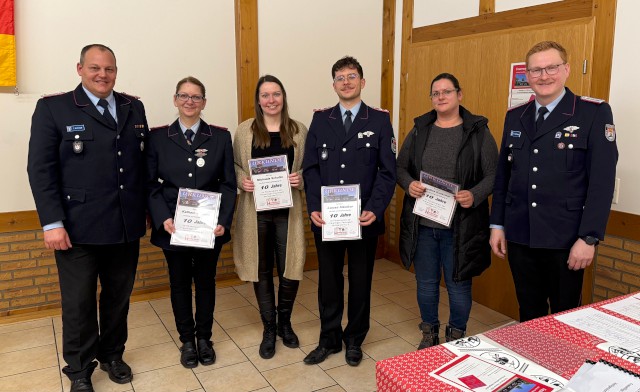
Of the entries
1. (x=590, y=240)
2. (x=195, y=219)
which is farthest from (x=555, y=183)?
(x=195, y=219)

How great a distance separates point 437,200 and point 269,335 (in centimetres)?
137

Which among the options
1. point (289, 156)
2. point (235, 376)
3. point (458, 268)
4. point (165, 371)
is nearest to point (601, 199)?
point (458, 268)

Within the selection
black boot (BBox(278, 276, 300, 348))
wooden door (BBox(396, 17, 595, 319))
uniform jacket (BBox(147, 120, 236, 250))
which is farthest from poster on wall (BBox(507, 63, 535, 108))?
uniform jacket (BBox(147, 120, 236, 250))

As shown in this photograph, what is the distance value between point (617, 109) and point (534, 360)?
229cm

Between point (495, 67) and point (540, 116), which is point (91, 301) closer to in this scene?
point (540, 116)

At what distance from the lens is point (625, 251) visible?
3064 mm

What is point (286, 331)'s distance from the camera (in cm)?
331

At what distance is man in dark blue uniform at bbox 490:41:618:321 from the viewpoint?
2.27 metres

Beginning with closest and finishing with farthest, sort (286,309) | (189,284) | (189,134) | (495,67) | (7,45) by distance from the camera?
1. (189,134)
2. (189,284)
3. (286,309)
4. (7,45)
5. (495,67)

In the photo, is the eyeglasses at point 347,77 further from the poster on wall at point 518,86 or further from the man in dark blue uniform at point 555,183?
the poster on wall at point 518,86

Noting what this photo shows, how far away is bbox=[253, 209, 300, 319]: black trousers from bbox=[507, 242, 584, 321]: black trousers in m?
Answer: 1.32

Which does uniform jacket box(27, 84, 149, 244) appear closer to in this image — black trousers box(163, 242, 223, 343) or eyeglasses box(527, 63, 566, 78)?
black trousers box(163, 242, 223, 343)

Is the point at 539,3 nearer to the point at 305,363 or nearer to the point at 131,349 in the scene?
the point at 305,363

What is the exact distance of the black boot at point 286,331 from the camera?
129 inches
